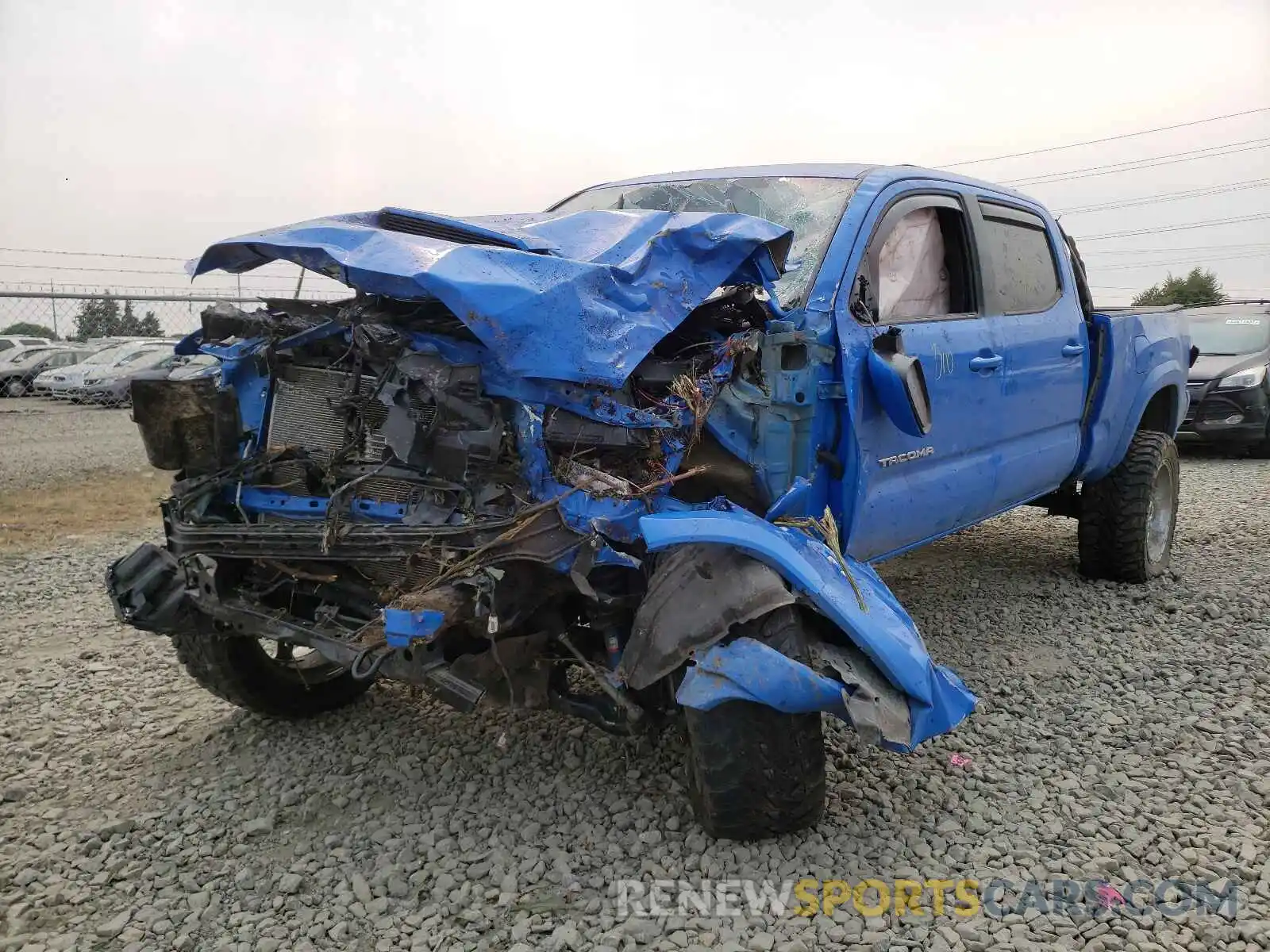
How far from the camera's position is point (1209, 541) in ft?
20.5

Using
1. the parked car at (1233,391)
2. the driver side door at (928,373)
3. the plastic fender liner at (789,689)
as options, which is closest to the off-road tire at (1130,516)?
the driver side door at (928,373)

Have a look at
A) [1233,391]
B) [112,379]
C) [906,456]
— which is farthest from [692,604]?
[112,379]

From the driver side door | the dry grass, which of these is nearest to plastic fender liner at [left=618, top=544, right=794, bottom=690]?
the driver side door

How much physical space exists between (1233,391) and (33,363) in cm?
2100

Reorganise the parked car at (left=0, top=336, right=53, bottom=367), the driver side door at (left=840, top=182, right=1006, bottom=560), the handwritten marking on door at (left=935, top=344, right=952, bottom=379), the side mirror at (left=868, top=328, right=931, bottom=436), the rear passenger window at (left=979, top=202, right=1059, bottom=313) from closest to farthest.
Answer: the side mirror at (left=868, top=328, right=931, bottom=436) → the driver side door at (left=840, top=182, right=1006, bottom=560) → the handwritten marking on door at (left=935, top=344, right=952, bottom=379) → the rear passenger window at (left=979, top=202, right=1059, bottom=313) → the parked car at (left=0, top=336, right=53, bottom=367)

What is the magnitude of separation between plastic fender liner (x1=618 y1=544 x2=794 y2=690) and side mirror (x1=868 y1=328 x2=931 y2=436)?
34.3 inches

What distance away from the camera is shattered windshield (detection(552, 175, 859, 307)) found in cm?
326

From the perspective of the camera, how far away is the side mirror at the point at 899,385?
2.97 meters

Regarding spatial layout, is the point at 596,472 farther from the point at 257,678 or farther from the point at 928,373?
the point at 257,678

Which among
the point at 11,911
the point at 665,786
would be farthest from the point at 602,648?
the point at 11,911

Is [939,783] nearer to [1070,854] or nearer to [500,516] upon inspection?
[1070,854]

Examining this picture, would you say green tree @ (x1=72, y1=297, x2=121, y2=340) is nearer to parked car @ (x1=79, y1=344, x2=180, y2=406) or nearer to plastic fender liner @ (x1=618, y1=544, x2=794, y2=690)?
parked car @ (x1=79, y1=344, x2=180, y2=406)

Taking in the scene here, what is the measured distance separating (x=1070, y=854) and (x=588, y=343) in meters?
1.98

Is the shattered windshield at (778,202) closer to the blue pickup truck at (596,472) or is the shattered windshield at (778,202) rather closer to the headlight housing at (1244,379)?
the blue pickup truck at (596,472)
